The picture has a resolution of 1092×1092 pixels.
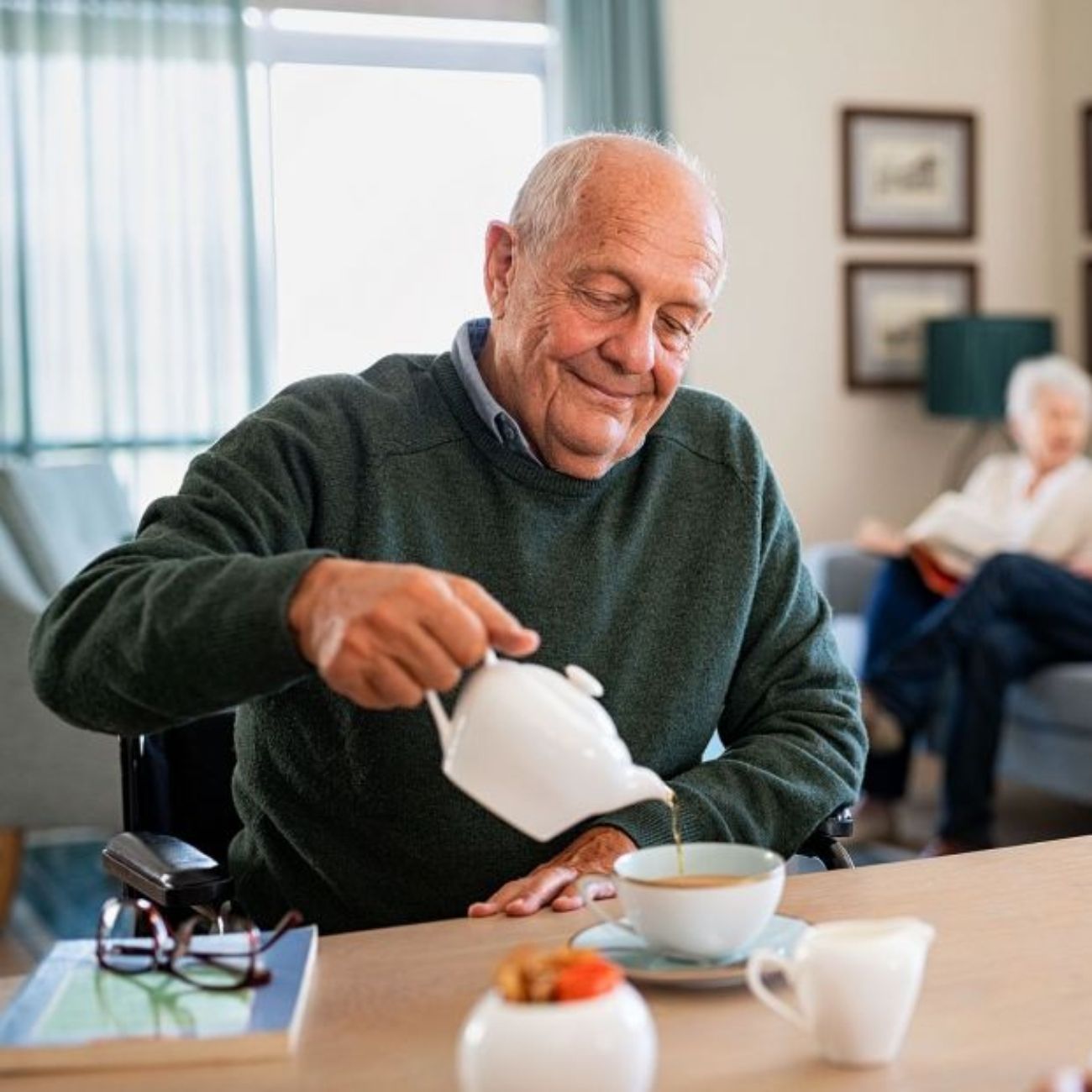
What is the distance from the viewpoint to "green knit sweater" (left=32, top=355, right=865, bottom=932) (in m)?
1.61

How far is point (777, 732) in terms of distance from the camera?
5.62 feet

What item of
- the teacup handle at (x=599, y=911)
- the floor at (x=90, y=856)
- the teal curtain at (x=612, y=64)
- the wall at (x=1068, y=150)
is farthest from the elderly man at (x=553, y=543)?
the wall at (x=1068, y=150)

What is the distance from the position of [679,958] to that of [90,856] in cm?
364

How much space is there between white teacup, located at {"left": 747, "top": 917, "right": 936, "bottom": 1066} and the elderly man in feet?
1.70

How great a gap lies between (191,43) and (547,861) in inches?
160

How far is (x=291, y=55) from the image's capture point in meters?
5.35

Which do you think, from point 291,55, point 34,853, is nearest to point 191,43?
point 291,55

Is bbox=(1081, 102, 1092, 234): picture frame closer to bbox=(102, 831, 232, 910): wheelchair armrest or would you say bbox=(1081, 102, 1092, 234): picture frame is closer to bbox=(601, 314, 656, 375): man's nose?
bbox=(601, 314, 656, 375): man's nose

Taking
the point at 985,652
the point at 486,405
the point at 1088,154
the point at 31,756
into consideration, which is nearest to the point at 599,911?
the point at 486,405

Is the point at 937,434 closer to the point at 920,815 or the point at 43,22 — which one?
the point at 920,815

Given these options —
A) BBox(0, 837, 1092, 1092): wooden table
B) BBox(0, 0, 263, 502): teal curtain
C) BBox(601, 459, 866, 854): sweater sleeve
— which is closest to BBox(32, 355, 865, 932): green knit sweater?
BBox(601, 459, 866, 854): sweater sleeve

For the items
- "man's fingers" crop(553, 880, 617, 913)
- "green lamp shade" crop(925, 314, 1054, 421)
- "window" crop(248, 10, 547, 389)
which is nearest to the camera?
"man's fingers" crop(553, 880, 617, 913)

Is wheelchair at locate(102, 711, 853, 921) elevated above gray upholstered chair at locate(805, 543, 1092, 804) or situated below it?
above

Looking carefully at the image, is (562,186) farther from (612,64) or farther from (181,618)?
(612,64)
